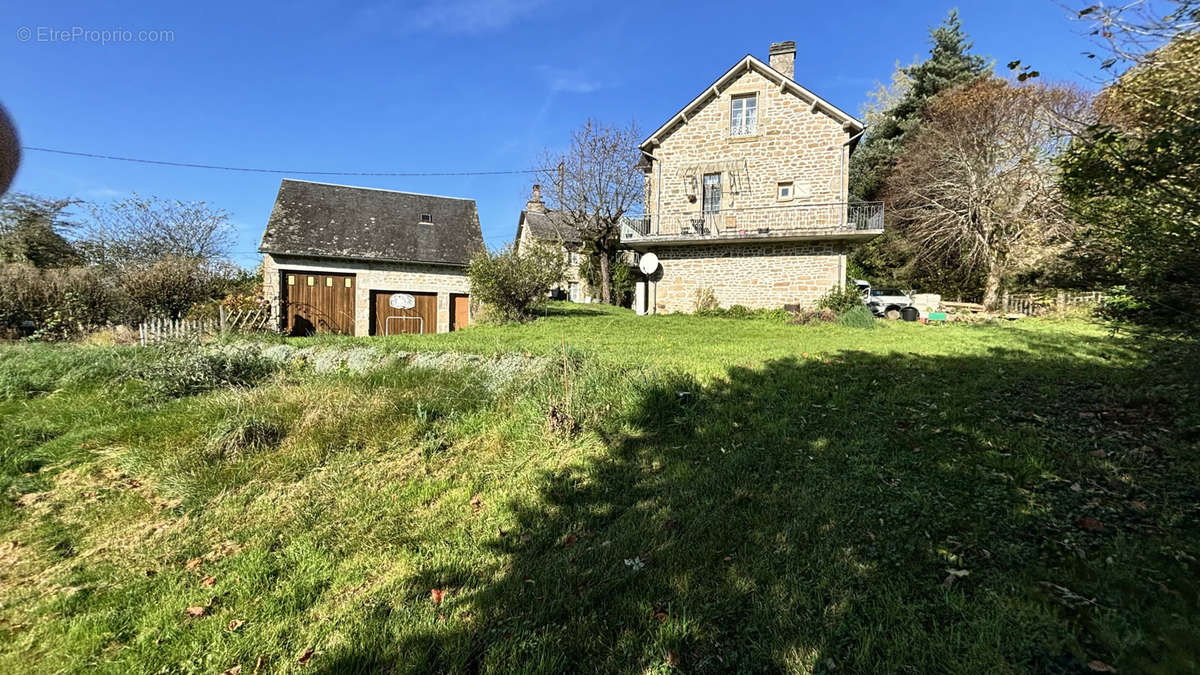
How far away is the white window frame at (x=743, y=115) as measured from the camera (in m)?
16.6

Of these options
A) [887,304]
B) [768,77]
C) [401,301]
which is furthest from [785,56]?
[401,301]

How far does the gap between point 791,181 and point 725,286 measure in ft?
14.2

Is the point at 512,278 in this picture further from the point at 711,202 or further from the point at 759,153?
the point at 759,153

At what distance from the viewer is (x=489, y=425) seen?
178 inches

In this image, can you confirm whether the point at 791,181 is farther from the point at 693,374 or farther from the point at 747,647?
the point at 747,647

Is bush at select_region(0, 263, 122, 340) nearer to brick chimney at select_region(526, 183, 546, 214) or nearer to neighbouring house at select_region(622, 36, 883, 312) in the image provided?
neighbouring house at select_region(622, 36, 883, 312)

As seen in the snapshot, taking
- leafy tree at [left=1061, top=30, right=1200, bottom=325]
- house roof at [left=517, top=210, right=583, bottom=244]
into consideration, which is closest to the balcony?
leafy tree at [left=1061, top=30, right=1200, bottom=325]

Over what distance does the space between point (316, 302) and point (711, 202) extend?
15236 millimetres

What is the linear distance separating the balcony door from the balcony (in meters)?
0.04

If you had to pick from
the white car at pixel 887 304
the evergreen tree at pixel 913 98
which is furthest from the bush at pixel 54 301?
the evergreen tree at pixel 913 98

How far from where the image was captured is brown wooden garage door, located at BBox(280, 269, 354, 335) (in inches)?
652

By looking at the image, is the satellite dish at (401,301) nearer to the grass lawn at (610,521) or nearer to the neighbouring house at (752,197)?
the neighbouring house at (752,197)

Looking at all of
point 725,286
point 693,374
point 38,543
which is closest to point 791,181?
point 725,286

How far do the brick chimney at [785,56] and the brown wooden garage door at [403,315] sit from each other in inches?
628
